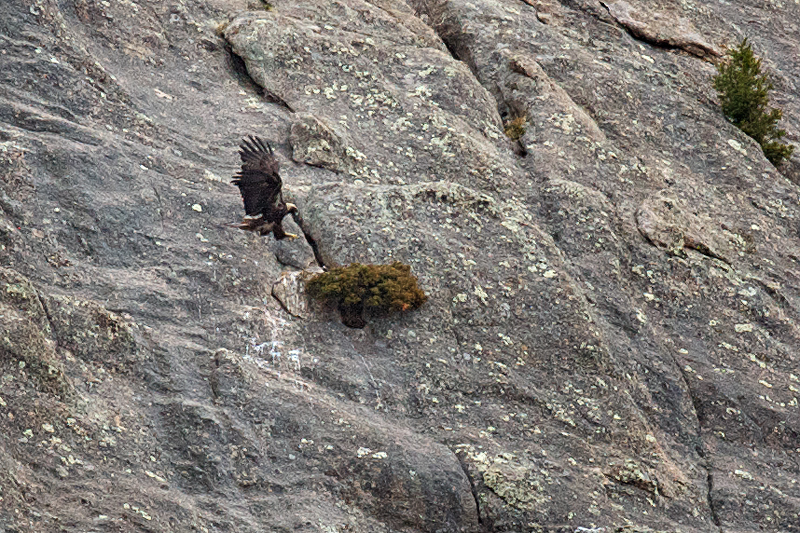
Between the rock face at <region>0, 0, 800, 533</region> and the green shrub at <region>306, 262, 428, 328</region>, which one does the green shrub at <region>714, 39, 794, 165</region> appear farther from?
the green shrub at <region>306, 262, 428, 328</region>

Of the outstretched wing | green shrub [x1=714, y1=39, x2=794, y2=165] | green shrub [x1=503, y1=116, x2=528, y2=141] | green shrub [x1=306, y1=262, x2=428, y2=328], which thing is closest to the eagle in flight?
the outstretched wing

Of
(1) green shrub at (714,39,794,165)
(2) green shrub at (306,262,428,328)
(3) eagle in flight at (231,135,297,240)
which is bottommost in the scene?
(2) green shrub at (306,262,428,328)

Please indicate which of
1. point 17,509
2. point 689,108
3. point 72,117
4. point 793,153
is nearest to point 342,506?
point 17,509

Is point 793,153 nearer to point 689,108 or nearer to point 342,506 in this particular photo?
point 689,108

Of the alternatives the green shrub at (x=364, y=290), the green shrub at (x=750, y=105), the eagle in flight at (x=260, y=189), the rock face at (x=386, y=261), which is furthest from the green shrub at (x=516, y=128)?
the eagle in flight at (x=260, y=189)

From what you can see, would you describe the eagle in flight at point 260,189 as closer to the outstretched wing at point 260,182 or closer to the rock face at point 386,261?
the outstretched wing at point 260,182
